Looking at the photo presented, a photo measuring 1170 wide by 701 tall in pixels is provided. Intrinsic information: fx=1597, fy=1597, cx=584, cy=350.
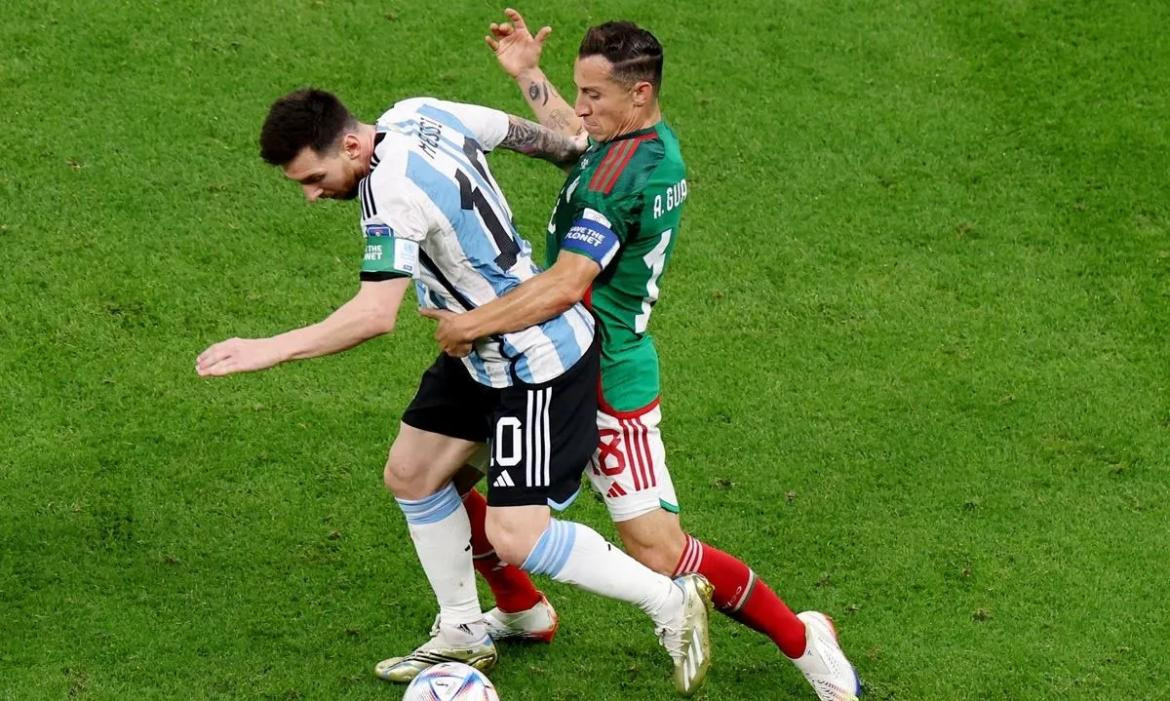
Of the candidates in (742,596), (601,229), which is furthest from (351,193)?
(742,596)

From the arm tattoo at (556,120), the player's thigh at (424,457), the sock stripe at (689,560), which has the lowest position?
the sock stripe at (689,560)

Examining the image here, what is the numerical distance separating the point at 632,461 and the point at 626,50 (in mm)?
1384

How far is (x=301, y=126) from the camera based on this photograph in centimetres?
492

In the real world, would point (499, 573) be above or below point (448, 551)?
below

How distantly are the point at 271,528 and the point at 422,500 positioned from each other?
1.19 m

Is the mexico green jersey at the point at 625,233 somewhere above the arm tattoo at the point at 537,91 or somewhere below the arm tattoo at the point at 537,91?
below

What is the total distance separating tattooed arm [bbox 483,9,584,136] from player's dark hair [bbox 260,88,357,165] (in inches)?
45.5

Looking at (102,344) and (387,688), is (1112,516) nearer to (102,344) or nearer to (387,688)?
(387,688)

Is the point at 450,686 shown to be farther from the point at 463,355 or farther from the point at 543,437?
the point at 463,355

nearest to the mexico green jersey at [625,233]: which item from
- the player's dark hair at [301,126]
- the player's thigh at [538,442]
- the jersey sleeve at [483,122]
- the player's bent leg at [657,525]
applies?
the player's bent leg at [657,525]

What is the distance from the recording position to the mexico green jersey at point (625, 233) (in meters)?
5.18

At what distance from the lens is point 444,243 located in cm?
513

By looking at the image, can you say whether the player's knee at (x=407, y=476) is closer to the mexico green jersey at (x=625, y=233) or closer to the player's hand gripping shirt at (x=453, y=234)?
the player's hand gripping shirt at (x=453, y=234)

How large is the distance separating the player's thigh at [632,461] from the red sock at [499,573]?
67cm
